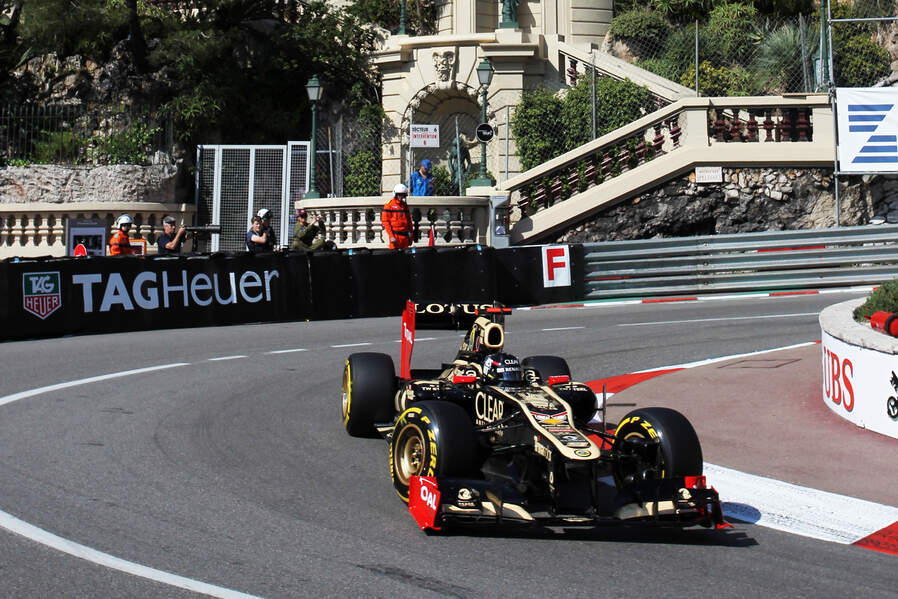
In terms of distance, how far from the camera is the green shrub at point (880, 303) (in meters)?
10.7

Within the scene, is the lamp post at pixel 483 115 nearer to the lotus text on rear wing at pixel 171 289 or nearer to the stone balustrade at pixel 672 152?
the stone balustrade at pixel 672 152

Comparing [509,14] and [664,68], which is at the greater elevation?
[509,14]

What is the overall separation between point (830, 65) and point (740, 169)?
2663mm

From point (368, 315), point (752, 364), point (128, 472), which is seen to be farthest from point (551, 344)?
point (128, 472)

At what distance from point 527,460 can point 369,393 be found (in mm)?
2394

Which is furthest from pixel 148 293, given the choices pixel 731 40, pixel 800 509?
pixel 731 40

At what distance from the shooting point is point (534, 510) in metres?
6.90

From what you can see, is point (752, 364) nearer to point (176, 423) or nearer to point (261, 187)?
point (176, 423)

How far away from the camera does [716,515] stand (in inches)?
267

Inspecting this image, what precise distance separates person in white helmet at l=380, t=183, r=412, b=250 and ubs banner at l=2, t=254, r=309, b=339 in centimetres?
242

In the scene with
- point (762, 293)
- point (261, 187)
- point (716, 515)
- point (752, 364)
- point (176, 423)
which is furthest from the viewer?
point (261, 187)

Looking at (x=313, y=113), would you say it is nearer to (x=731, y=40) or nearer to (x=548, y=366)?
(x=731, y=40)

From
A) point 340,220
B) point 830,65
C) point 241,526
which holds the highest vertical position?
point 830,65

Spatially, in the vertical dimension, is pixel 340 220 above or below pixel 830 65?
below
